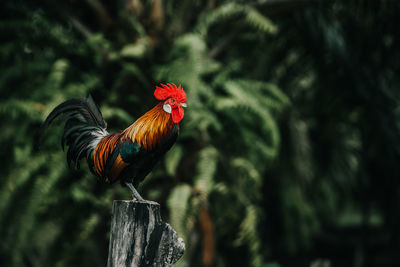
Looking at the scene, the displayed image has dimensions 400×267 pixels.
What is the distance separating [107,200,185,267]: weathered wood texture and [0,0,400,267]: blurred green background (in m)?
1.37

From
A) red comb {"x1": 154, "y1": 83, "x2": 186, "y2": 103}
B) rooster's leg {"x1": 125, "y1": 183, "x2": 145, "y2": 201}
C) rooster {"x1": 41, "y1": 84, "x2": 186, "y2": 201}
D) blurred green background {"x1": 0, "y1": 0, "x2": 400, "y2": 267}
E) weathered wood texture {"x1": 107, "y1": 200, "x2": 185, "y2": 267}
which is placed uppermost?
blurred green background {"x1": 0, "y1": 0, "x2": 400, "y2": 267}

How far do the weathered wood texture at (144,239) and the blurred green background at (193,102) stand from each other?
1369 mm

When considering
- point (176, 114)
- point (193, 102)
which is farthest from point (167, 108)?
point (193, 102)

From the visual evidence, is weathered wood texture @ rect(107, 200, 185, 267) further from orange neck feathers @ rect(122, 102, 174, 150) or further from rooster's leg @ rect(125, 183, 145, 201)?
orange neck feathers @ rect(122, 102, 174, 150)

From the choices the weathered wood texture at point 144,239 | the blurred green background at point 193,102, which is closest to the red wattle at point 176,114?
the weathered wood texture at point 144,239

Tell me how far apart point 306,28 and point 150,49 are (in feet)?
5.14

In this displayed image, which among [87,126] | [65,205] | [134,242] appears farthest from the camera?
[65,205]

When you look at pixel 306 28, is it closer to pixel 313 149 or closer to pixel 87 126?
pixel 313 149

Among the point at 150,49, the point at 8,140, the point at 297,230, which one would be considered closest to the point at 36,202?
the point at 8,140

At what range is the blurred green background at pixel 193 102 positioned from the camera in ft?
10.1

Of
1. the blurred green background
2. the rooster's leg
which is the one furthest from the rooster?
the blurred green background

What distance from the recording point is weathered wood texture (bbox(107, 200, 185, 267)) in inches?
59.2

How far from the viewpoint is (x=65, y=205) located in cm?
332

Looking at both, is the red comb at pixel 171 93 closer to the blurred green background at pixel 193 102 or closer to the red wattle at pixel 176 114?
the red wattle at pixel 176 114
